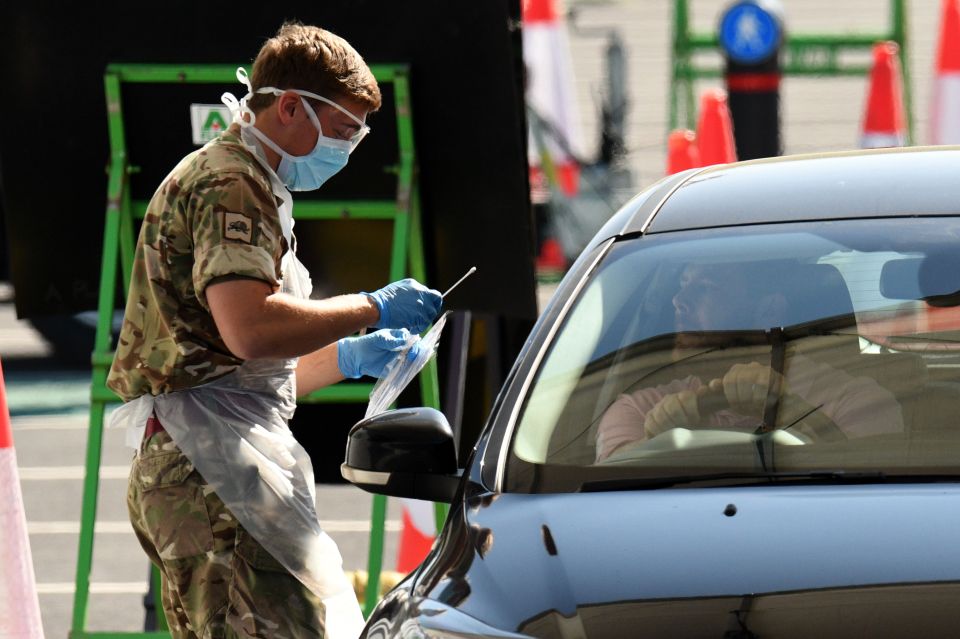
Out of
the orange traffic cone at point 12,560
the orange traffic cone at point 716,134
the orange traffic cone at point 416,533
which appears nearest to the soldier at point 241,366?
the orange traffic cone at point 12,560

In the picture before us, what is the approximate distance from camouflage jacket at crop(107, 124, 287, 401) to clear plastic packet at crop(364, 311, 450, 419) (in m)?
0.46

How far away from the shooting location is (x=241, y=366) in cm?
369

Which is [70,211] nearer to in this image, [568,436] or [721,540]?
[568,436]

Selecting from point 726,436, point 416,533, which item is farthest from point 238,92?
point 726,436

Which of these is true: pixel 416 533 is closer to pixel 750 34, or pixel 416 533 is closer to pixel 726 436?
pixel 726 436

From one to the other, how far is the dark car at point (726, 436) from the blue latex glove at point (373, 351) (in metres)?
0.44

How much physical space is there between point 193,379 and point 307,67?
68cm

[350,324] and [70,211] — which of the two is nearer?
[350,324]

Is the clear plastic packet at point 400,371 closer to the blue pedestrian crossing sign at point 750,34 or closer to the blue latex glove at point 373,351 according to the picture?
the blue latex glove at point 373,351

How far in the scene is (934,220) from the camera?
12.0ft

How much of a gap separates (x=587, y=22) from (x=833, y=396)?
20.2 meters

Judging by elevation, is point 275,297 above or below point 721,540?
above

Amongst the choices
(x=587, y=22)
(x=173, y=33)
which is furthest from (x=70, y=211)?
(x=587, y=22)

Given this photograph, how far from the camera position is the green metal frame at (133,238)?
4.83 meters
